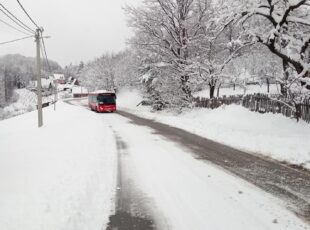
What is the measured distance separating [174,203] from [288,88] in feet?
35.6

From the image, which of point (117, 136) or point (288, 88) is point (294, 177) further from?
point (117, 136)

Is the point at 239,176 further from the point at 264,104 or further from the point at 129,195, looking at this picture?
the point at 264,104

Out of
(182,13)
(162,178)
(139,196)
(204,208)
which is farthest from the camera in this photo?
(182,13)

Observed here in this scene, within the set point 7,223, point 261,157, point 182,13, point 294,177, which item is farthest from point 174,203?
→ point 182,13

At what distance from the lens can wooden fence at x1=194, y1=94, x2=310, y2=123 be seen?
16.5 m

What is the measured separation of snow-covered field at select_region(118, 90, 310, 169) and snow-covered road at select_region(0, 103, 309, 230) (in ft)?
10.9

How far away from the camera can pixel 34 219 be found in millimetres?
5348

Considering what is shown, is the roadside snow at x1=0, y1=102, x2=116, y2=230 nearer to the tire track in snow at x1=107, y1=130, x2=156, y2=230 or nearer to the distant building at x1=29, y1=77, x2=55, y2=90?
the tire track in snow at x1=107, y1=130, x2=156, y2=230

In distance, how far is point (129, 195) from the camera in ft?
23.5

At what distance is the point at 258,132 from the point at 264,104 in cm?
432

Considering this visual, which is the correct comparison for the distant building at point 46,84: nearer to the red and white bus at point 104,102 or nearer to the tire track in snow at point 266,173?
the red and white bus at point 104,102

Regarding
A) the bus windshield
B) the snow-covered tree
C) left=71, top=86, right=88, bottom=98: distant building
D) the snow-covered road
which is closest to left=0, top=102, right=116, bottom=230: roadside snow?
the snow-covered road

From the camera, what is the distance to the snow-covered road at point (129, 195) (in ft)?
18.1

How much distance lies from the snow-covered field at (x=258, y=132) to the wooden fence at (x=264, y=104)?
15.7 inches
